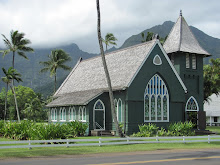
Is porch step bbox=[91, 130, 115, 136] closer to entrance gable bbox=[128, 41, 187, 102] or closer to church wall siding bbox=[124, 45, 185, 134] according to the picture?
church wall siding bbox=[124, 45, 185, 134]

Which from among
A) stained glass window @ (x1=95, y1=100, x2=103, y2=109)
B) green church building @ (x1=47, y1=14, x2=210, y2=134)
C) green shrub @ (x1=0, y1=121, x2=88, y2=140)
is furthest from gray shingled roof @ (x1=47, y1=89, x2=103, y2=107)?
green shrub @ (x1=0, y1=121, x2=88, y2=140)

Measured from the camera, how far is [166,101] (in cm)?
3516

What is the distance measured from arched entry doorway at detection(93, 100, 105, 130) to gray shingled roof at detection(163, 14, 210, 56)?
35.1 feet

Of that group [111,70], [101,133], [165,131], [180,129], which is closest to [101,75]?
[111,70]

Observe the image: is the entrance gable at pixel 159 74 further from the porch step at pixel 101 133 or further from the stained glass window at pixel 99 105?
the porch step at pixel 101 133

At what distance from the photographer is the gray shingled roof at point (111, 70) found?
3388cm

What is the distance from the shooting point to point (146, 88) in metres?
33.8

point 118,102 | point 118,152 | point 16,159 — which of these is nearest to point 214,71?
point 118,102

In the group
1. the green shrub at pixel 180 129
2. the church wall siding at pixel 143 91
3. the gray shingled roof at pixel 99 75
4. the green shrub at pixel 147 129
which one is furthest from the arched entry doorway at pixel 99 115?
the green shrub at pixel 180 129

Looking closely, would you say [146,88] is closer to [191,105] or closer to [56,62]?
[191,105]

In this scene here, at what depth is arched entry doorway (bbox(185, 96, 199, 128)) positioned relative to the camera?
38875 millimetres

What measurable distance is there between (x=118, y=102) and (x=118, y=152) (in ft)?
44.1

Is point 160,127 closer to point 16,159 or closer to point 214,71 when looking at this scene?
point 16,159

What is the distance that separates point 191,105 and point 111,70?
10.2 meters
